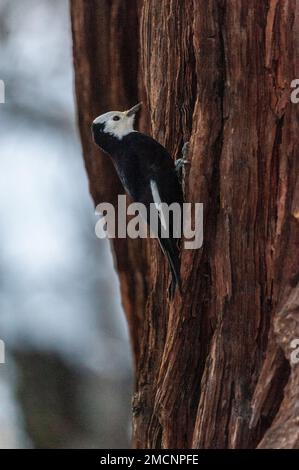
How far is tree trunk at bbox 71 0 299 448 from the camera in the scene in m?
3.82

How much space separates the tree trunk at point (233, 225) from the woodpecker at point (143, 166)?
80mm

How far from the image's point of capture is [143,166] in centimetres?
468

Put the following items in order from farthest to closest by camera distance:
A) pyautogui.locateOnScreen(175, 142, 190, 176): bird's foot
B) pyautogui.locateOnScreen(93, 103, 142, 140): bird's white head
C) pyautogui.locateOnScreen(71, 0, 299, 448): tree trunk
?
pyautogui.locateOnScreen(93, 103, 142, 140): bird's white head < pyautogui.locateOnScreen(175, 142, 190, 176): bird's foot < pyautogui.locateOnScreen(71, 0, 299, 448): tree trunk

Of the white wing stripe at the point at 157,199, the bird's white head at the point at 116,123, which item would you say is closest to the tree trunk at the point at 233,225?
the white wing stripe at the point at 157,199

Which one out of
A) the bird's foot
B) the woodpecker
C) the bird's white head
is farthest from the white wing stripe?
the bird's white head

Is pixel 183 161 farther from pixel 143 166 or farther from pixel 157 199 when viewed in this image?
pixel 143 166

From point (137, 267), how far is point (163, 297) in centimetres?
141

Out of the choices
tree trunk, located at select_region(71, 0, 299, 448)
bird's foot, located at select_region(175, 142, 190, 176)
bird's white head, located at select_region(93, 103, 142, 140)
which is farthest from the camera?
bird's white head, located at select_region(93, 103, 142, 140)

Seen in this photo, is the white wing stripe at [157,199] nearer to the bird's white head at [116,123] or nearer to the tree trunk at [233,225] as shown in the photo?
the tree trunk at [233,225]

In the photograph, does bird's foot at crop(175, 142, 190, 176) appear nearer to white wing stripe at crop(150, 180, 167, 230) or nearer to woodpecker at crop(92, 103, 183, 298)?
woodpecker at crop(92, 103, 183, 298)

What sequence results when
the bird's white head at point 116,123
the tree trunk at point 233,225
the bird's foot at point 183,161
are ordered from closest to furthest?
the tree trunk at point 233,225 → the bird's foot at point 183,161 → the bird's white head at point 116,123

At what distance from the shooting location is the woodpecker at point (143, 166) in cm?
429

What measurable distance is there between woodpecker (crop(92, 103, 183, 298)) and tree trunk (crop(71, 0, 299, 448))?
0.08 metres

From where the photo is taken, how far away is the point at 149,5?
4.67m
